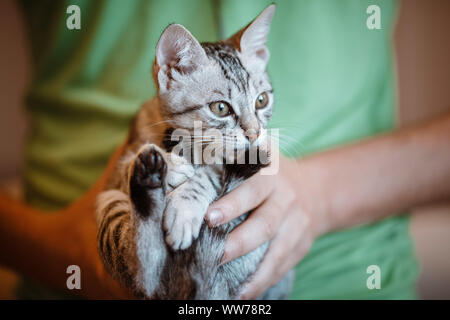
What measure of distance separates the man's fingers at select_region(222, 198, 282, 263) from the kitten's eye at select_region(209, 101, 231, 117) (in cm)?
15

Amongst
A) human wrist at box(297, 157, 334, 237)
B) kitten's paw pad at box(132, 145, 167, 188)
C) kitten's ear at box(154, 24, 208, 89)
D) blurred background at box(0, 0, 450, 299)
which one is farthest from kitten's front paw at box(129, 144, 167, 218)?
blurred background at box(0, 0, 450, 299)

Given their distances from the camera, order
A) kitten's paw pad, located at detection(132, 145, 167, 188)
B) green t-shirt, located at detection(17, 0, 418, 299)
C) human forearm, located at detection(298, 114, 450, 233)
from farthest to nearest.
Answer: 1. human forearm, located at detection(298, 114, 450, 233)
2. green t-shirt, located at detection(17, 0, 418, 299)
3. kitten's paw pad, located at detection(132, 145, 167, 188)

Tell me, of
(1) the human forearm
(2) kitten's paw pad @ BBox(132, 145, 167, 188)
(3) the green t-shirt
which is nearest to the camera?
(2) kitten's paw pad @ BBox(132, 145, 167, 188)

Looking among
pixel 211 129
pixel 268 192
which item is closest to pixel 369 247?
pixel 268 192

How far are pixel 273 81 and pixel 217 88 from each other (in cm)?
22

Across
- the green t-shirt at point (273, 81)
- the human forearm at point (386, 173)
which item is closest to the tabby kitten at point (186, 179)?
the green t-shirt at point (273, 81)

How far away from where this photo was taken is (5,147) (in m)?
0.77

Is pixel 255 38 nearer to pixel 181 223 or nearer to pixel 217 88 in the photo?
pixel 217 88

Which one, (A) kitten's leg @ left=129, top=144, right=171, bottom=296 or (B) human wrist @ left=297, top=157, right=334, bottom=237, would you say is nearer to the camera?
(A) kitten's leg @ left=129, top=144, right=171, bottom=296

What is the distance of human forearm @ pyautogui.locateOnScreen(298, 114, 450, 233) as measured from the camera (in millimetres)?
809

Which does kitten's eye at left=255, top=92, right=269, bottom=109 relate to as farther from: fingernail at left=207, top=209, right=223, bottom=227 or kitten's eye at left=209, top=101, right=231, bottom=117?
fingernail at left=207, top=209, right=223, bottom=227

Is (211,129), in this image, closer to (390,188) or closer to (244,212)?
(244,212)

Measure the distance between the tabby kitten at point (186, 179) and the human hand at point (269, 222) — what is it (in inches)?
0.6
